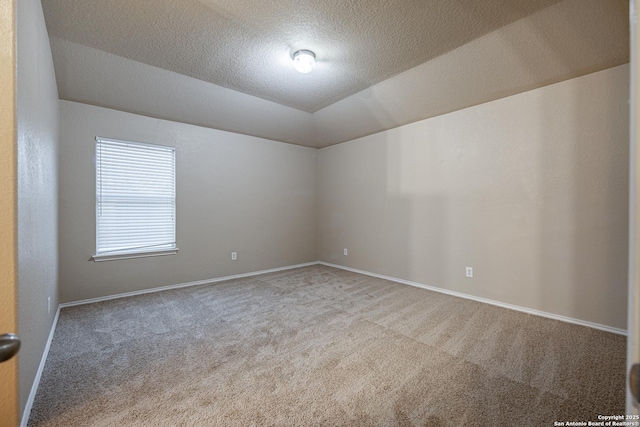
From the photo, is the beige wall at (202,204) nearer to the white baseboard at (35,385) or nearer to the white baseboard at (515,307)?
the white baseboard at (35,385)

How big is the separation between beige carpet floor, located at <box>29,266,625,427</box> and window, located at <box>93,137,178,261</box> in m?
0.77

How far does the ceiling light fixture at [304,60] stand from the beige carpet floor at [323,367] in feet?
8.29

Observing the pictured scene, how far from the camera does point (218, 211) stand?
14.2 feet

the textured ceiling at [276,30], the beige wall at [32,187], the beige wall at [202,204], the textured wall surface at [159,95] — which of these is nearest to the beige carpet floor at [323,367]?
the beige wall at [32,187]

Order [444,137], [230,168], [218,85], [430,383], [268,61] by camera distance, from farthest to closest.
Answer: [230,168] → [444,137] → [218,85] → [268,61] → [430,383]

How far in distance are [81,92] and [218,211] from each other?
6.92 feet

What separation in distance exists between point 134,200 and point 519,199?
4.69 metres

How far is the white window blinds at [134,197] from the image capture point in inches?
135

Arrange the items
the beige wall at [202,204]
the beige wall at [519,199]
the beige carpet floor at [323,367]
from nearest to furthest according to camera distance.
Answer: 1. the beige carpet floor at [323,367]
2. the beige wall at [519,199]
3. the beige wall at [202,204]

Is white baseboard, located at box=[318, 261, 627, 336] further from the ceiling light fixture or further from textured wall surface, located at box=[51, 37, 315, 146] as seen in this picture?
the ceiling light fixture

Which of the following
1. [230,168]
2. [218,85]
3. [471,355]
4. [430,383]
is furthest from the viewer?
[230,168]

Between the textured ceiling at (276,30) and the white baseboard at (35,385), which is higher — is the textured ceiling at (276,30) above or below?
above

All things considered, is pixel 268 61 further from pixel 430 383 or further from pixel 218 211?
pixel 430 383

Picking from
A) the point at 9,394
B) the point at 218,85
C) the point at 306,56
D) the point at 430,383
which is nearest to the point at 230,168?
the point at 218,85
